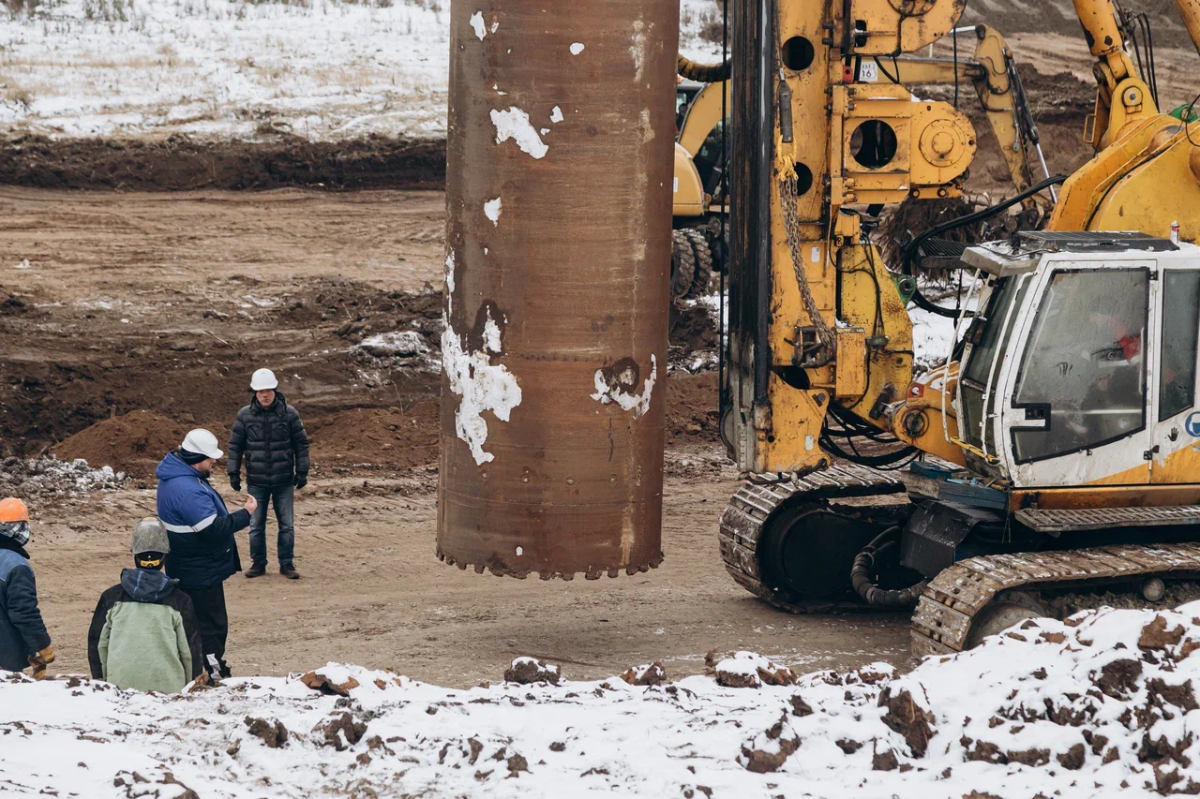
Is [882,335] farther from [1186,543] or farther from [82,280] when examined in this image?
[82,280]

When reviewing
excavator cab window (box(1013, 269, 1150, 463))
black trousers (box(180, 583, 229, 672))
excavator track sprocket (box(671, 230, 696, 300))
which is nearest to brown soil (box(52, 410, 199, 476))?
black trousers (box(180, 583, 229, 672))

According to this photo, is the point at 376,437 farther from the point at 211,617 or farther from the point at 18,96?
the point at 18,96

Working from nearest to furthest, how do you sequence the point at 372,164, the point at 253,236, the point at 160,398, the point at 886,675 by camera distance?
the point at 886,675 < the point at 160,398 < the point at 253,236 < the point at 372,164

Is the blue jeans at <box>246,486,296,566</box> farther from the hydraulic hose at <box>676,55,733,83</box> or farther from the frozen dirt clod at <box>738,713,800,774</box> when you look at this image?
the frozen dirt clod at <box>738,713,800,774</box>

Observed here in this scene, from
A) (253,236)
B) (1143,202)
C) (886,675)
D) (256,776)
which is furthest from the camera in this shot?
(253,236)

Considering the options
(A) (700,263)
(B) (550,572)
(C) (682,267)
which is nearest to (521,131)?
(B) (550,572)

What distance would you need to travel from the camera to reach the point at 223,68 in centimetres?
2816

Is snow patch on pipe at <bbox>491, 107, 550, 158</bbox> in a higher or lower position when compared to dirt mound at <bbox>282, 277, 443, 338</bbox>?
higher

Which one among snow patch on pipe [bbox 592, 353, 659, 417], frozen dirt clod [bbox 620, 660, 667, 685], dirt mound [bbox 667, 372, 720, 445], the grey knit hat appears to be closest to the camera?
the grey knit hat

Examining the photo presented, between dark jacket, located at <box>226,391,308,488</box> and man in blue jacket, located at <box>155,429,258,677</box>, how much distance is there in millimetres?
2955

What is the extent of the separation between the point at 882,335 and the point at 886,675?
3016mm

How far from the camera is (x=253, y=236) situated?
73.4ft

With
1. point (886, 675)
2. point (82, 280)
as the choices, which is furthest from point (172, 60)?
point (886, 675)

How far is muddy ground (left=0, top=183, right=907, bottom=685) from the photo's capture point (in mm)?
10555
